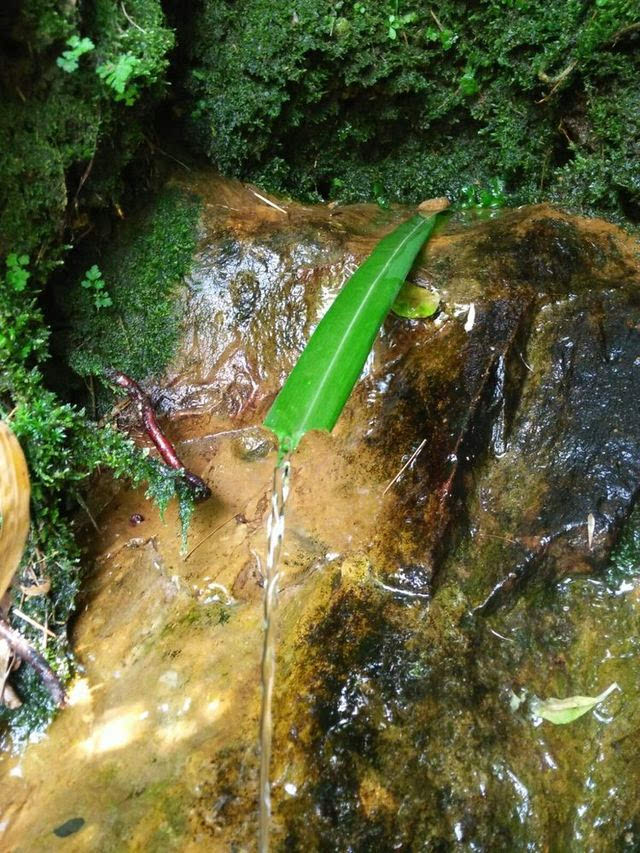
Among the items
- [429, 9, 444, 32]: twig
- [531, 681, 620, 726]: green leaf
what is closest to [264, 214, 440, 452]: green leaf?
[531, 681, 620, 726]: green leaf

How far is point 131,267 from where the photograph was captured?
2803 mm

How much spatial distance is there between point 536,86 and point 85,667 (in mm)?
3216

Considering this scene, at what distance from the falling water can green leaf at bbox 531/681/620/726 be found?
771 millimetres

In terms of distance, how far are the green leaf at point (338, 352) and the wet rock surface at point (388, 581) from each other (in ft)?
0.87

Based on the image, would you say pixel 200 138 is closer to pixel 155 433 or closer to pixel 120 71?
pixel 120 71

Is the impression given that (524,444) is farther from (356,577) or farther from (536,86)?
(536,86)

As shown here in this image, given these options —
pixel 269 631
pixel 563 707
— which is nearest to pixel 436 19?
pixel 269 631

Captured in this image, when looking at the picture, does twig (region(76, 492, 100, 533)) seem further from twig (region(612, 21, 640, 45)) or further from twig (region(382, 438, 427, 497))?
twig (region(612, 21, 640, 45))

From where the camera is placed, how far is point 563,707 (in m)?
1.84

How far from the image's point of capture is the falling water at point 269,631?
1.64 meters

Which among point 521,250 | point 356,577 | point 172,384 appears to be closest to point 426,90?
point 521,250

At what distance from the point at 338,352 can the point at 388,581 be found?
77cm

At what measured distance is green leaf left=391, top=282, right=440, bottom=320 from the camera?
8.31ft

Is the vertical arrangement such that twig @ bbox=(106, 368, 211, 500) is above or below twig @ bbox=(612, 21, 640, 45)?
below
